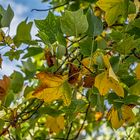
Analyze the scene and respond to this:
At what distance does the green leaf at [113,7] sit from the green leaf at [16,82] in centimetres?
34

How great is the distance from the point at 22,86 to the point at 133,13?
399mm

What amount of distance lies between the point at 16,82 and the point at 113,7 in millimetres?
385

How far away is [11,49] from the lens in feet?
4.04

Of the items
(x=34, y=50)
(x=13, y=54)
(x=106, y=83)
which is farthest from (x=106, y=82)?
(x=13, y=54)

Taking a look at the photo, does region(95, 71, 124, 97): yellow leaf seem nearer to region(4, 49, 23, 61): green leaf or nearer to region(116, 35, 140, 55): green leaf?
region(116, 35, 140, 55): green leaf

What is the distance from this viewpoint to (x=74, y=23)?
908 millimetres

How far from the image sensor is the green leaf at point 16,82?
3.91 ft

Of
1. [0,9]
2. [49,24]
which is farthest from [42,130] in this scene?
[49,24]

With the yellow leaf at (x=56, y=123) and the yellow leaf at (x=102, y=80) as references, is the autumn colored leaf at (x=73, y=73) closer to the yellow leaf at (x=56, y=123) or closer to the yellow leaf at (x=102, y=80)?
the yellow leaf at (x=102, y=80)

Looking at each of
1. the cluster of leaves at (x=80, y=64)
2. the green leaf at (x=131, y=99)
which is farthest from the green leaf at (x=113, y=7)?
the green leaf at (x=131, y=99)

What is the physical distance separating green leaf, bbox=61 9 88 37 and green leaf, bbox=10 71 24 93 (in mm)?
326

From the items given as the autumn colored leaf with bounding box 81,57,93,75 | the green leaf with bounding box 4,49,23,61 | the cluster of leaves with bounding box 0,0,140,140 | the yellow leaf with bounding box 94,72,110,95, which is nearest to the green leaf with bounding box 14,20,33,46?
the cluster of leaves with bounding box 0,0,140,140

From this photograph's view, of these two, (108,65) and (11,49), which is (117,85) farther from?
(11,49)

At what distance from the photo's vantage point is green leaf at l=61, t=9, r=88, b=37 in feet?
2.95
